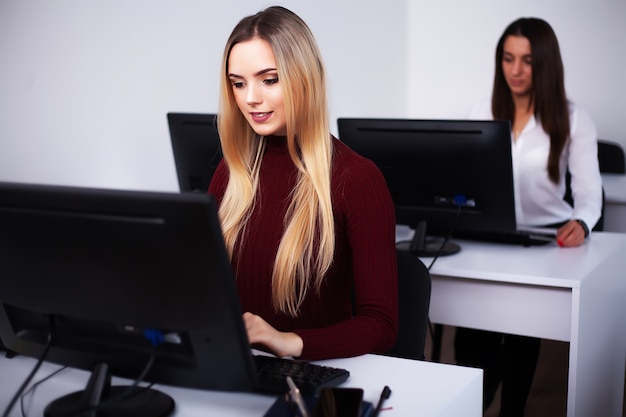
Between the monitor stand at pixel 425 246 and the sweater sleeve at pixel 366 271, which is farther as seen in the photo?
the monitor stand at pixel 425 246

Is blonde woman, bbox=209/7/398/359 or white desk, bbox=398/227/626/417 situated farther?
white desk, bbox=398/227/626/417

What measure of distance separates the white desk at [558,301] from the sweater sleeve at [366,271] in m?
0.77

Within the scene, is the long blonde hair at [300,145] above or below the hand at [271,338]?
above

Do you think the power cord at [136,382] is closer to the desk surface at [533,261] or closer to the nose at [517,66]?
the desk surface at [533,261]

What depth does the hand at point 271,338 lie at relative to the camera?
1.41m

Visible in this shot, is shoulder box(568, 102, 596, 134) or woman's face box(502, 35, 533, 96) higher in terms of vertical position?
woman's face box(502, 35, 533, 96)

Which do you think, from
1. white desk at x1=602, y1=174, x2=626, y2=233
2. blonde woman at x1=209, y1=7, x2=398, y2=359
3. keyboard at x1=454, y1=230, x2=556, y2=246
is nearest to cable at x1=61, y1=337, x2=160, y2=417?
blonde woman at x1=209, y1=7, x2=398, y2=359

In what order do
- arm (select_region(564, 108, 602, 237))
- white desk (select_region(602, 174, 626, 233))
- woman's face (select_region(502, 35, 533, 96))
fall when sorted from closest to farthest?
arm (select_region(564, 108, 602, 237))
woman's face (select_region(502, 35, 533, 96))
white desk (select_region(602, 174, 626, 233))

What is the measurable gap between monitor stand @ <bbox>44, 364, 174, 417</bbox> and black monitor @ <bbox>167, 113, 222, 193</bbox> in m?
1.26

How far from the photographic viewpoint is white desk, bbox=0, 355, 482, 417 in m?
1.32

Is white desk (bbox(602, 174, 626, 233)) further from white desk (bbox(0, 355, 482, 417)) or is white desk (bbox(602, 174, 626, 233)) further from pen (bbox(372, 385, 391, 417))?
pen (bbox(372, 385, 391, 417))

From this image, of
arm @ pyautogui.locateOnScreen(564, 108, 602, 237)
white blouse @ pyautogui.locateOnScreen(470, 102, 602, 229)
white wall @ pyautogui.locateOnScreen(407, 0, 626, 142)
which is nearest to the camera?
arm @ pyautogui.locateOnScreen(564, 108, 602, 237)

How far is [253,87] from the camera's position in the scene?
5.32 feet

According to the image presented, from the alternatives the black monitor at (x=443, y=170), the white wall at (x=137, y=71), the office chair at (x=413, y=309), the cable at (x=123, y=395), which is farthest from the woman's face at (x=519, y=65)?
the cable at (x=123, y=395)
